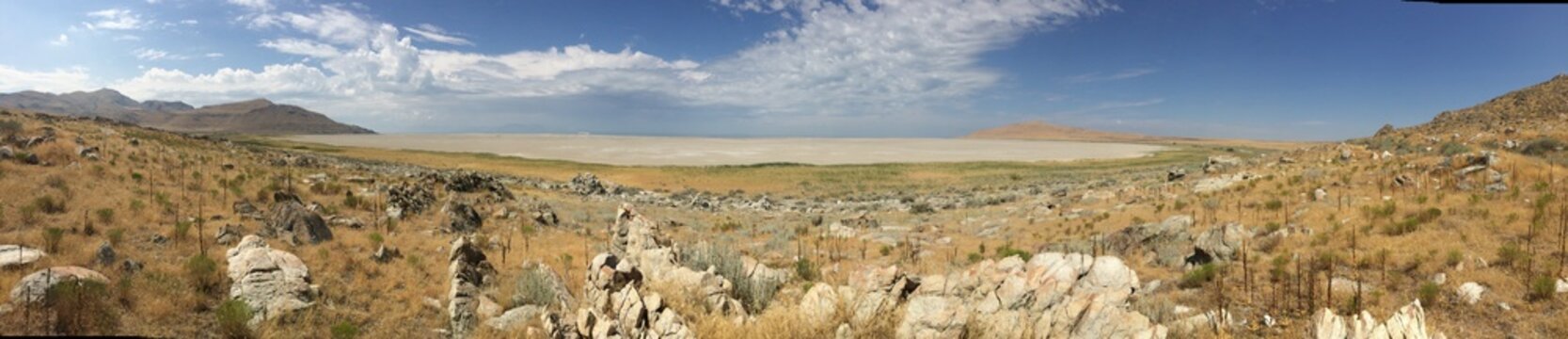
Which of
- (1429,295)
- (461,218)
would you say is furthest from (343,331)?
(1429,295)

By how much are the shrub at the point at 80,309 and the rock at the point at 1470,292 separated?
16619 mm

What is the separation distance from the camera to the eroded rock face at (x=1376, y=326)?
5.89 metres

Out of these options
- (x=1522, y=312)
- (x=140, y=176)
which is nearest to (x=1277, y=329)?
(x=1522, y=312)

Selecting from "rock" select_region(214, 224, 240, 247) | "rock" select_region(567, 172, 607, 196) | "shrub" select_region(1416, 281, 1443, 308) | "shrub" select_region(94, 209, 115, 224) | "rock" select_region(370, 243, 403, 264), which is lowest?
"rock" select_region(567, 172, 607, 196)

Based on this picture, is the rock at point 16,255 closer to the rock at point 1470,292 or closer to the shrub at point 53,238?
the shrub at point 53,238

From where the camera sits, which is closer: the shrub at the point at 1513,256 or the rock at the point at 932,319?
the rock at the point at 932,319

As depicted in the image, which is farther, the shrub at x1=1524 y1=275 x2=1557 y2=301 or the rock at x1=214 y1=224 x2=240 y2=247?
the rock at x1=214 y1=224 x2=240 y2=247

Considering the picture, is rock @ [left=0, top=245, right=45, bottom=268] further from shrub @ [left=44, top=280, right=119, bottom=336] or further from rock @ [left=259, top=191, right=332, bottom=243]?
rock @ [left=259, top=191, right=332, bottom=243]

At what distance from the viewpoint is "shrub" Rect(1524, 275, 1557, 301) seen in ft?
27.4

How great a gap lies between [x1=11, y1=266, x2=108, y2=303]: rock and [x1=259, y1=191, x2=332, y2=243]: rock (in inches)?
219

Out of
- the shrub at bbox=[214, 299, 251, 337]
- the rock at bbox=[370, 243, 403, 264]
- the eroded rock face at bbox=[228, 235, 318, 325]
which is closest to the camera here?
the shrub at bbox=[214, 299, 251, 337]

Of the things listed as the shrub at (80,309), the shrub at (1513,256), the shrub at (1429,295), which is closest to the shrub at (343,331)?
the shrub at (80,309)

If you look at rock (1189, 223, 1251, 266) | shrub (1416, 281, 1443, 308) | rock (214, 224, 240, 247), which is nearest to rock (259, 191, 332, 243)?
rock (214, 224, 240, 247)

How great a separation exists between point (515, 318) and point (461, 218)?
1221cm
